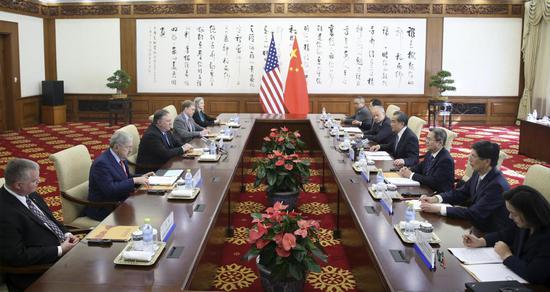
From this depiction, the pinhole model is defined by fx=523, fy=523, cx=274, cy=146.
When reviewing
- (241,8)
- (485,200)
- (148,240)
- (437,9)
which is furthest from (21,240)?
(437,9)

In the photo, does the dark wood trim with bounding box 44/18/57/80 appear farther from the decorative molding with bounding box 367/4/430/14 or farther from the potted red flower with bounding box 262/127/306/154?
the potted red flower with bounding box 262/127/306/154

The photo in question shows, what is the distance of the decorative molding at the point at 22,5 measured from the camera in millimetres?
10055

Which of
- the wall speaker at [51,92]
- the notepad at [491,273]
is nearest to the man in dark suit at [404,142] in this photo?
the notepad at [491,273]

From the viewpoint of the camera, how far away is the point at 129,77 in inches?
444

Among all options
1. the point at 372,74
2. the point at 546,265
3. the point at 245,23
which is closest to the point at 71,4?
the point at 245,23

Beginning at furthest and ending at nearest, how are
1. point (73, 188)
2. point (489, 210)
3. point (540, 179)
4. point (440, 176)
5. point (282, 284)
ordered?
point (440, 176) → point (73, 188) → point (540, 179) → point (489, 210) → point (282, 284)

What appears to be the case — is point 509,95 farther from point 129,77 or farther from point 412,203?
point 412,203

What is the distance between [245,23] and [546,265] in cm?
989

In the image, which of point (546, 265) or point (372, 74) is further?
point (372, 74)

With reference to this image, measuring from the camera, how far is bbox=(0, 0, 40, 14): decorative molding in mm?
10055

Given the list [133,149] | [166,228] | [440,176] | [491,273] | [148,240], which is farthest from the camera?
[133,149]

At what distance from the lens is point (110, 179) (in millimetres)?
3635

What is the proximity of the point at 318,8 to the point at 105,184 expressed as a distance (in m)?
8.52

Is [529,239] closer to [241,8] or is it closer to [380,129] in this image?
[380,129]
